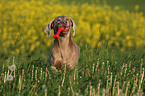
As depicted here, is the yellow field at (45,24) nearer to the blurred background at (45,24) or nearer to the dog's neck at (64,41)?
the blurred background at (45,24)

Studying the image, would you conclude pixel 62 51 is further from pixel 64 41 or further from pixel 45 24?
pixel 45 24

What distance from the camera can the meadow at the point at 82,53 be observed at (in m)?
3.63

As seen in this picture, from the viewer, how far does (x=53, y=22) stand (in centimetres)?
450

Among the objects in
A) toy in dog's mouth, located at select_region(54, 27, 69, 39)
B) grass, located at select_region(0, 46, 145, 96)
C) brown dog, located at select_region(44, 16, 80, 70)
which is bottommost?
grass, located at select_region(0, 46, 145, 96)

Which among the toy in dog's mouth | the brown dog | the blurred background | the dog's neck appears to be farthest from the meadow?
the toy in dog's mouth

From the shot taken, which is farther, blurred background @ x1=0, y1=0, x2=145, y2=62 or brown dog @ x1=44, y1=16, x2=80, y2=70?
blurred background @ x1=0, y1=0, x2=145, y2=62

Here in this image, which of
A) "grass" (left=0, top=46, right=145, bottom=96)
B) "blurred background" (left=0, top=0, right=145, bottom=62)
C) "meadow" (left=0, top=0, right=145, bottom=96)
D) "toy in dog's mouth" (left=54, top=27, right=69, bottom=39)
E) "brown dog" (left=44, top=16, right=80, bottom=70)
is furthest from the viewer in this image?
"blurred background" (left=0, top=0, right=145, bottom=62)

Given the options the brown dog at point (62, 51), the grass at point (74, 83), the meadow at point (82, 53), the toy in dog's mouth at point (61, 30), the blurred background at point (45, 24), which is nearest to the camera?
the grass at point (74, 83)

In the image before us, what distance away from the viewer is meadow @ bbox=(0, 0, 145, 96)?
3633 mm

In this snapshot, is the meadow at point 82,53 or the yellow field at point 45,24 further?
the yellow field at point 45,24

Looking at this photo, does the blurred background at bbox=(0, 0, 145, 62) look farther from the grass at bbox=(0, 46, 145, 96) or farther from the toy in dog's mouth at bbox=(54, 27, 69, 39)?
the grass at bbox=(0, 46, 145, 96)

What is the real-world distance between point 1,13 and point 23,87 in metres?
7.71

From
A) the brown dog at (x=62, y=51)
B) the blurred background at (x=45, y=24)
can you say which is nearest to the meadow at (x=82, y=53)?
the blurred background at (x=45, y=24)

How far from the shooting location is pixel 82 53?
5.76m
